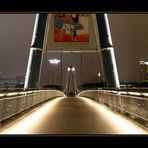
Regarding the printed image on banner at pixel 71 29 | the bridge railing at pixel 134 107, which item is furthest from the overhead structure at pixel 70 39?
the bridge railing at pixel 134 107

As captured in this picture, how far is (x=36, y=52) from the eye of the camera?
124 feet

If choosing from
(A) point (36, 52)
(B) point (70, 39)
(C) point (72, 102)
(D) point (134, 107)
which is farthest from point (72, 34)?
(D) point (134, 107)

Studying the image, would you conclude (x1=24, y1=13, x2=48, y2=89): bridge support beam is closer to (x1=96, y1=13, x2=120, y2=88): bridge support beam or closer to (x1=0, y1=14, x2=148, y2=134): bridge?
(x1=0, y1=14, x2=148, y2=134): bridge

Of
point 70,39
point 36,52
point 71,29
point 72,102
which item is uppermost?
point 71,29

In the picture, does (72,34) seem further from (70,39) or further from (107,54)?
(107,54)

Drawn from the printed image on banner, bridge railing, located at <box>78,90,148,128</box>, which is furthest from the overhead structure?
bridge railing, located at <box>78,90,148,128</box>

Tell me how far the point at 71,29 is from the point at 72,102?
17.9 metres

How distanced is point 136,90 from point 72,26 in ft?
108
